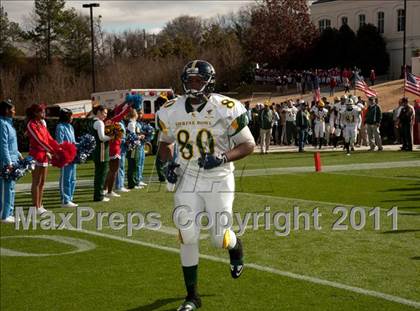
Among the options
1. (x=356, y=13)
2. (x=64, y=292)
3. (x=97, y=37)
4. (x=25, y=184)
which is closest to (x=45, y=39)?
(x=97, y=37)

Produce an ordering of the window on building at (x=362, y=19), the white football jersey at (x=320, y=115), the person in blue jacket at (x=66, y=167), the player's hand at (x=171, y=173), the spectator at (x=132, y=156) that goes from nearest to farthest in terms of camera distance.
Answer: the player's hand at (x=171, y=173) < the person in blue jacket at (x=66, y=167) < the spectator at (x=132, y=156) < the white football jersey at (x=320, y=115) < the window on building at (x=362, y=19)

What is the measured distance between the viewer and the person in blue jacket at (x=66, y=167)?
1231cm

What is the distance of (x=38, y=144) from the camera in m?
11.4

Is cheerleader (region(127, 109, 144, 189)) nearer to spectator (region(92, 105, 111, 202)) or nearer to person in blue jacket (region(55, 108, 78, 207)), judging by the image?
spectator (region(92, 105, 111, 202))

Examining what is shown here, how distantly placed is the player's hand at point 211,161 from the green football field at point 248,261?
1214 mm

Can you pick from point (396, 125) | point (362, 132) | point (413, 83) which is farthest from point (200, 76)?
point (413, 83)

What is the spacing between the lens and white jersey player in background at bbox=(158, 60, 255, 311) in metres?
6.14

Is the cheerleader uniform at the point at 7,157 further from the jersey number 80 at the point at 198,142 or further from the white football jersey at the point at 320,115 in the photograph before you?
the white football jersey at the point at 320,115

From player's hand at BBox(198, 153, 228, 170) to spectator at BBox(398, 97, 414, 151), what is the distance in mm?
18509

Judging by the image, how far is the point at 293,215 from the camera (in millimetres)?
11055

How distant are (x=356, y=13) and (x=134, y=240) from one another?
56906 mm

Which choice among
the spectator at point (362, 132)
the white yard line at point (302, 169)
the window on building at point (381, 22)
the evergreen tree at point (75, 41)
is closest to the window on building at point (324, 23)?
the window on building at point (381, 22)

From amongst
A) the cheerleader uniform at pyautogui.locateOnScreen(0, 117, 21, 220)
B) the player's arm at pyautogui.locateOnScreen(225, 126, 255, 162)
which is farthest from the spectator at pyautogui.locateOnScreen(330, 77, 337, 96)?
the player's arm at pyautogui.locateOnScreen(225, 126, 255, 162)

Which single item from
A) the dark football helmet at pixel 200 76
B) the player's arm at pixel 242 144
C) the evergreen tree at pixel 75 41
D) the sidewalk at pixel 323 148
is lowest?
the sidewalk at pixel 323 148
